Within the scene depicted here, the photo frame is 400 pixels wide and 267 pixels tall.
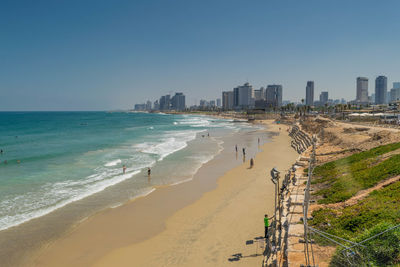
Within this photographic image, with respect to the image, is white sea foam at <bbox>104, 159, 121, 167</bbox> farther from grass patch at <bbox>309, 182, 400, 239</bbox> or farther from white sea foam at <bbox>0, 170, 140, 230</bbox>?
grass patch at <bbox>309, 182, 400, 239</bbox>

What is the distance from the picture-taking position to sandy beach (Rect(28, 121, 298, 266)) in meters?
11.3

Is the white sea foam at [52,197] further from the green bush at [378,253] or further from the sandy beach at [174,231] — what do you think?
the green bush at [378,253]

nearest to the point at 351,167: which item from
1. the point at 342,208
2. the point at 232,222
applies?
the point at 342,208

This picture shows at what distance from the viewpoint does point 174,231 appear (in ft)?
45.4

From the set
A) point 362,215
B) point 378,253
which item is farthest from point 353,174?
point 378,253

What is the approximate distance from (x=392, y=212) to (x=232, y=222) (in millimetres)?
7374

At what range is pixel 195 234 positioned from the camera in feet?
43.7

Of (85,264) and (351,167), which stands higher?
(351,167)

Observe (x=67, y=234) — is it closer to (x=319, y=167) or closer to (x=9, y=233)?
(x=9, y=233)

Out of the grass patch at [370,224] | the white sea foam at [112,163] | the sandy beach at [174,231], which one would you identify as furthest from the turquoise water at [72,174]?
the grass patch at [370,224]

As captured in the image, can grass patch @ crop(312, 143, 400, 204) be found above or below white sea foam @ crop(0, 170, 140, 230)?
above

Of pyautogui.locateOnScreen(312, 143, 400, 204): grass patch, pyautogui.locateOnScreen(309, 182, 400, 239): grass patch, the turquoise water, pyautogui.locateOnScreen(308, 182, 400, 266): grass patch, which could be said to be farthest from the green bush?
the turquoise water

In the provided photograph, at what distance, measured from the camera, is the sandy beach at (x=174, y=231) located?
11266mm

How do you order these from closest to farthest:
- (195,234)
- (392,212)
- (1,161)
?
(392,212)
(195,234)
(1,161)
